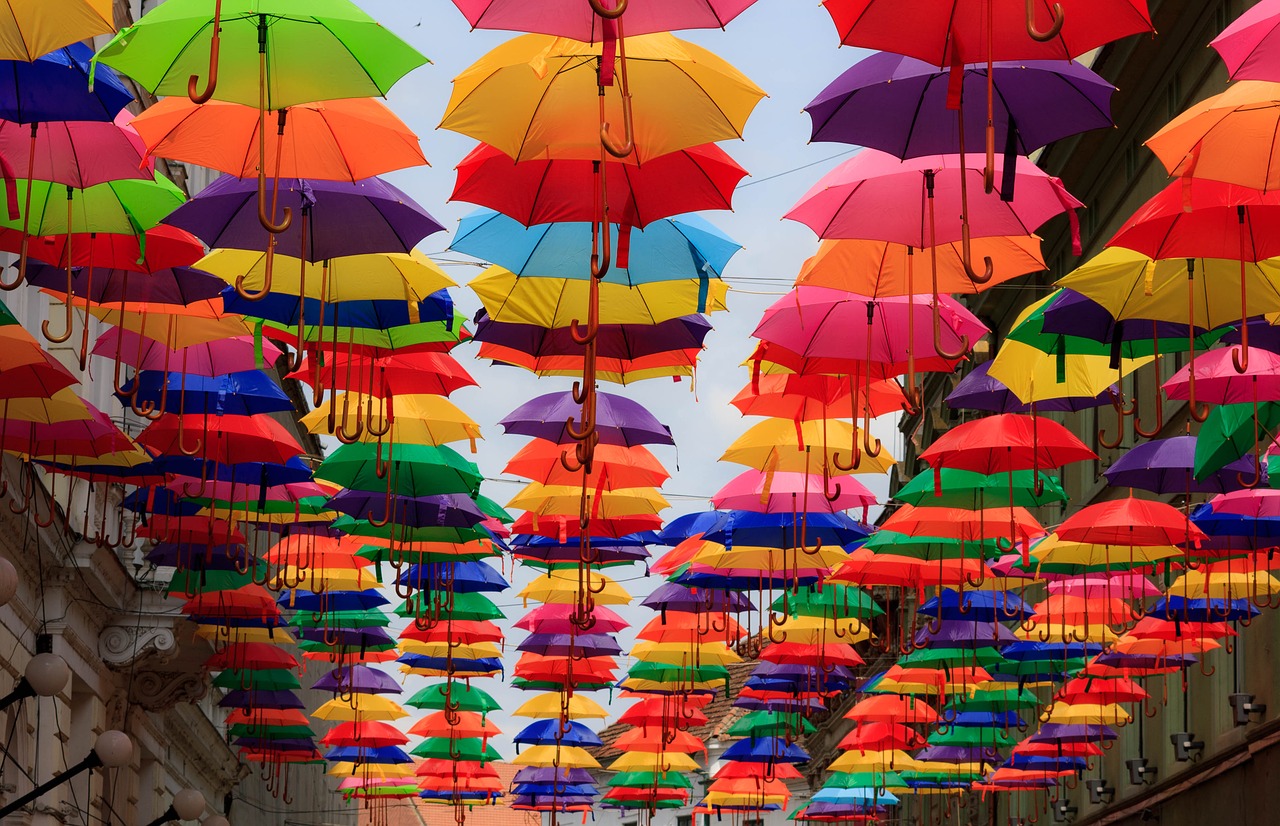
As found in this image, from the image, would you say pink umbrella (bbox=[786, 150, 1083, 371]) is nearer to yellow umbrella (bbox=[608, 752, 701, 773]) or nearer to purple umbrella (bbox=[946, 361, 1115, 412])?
purple umbrella (bbox=[946, 361, 1115, 412])

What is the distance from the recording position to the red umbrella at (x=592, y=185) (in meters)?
10.3

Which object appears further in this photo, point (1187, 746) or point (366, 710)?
point (366, 710)

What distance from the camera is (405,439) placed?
15828 millimetres

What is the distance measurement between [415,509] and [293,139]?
7.04m

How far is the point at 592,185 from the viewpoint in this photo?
35.0 feet

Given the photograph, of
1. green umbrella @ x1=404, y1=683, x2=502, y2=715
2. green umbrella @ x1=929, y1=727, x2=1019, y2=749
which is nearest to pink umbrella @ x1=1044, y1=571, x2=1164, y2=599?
green umbrella @ x1=929, y1=727, x2=1019, y2=749

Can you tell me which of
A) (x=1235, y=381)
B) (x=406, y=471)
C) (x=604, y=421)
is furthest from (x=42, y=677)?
(x=1235, y=381)

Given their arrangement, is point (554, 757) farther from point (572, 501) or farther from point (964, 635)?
point (572, 501)

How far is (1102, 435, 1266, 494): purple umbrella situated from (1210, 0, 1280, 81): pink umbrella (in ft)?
21.1

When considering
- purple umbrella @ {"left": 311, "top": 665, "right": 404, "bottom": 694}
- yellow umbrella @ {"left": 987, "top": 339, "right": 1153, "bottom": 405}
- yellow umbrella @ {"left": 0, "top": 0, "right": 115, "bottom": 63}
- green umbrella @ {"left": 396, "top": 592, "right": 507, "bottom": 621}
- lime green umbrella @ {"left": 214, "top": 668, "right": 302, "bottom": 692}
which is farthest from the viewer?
purple umbrella @ {"left": 311, "top": 665, "right": 404, "bottom": 694}

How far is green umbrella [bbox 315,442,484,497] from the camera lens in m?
15.9

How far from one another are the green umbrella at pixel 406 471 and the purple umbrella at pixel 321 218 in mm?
4648

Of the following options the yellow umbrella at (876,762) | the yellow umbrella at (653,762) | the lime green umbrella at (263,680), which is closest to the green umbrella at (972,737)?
the yellow umbrella at (876,762)

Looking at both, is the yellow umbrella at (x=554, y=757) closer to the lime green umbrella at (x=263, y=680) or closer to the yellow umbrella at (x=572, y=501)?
the lime green umbrella at (x=263, y=680)
